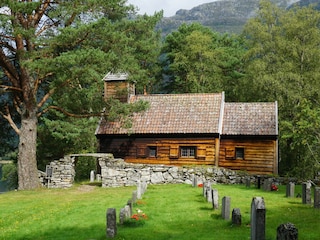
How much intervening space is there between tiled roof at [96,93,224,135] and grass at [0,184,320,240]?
30.0ft

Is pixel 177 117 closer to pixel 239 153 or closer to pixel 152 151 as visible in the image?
pixel 152 151

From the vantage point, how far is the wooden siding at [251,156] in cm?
3453

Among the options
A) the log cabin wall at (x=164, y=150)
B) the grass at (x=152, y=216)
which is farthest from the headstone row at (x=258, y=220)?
the log cabin wall at (x=164, y=150)

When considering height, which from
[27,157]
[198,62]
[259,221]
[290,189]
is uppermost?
[198,62]

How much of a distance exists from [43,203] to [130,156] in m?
13.3

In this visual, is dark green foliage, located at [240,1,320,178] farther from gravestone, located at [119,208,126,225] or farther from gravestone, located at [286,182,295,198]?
gravestone, located at [119,208,126,225]

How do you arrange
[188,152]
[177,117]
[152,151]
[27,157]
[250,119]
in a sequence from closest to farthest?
[27,157]
[188,152]
[152,151]
[250,119]
[177,117]

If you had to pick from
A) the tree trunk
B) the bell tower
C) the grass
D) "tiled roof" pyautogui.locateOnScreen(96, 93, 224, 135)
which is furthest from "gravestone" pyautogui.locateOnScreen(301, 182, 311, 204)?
the bell tower

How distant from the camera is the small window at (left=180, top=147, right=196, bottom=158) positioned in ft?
115

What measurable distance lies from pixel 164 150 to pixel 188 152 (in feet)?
6.82

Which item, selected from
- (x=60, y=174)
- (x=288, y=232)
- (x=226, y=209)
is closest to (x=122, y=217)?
(x=226, y=209)

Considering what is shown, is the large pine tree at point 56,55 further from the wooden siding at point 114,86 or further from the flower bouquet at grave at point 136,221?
the flower bouquet at grave at point 136,221

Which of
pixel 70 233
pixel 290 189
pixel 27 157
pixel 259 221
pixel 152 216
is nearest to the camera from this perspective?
pixel 259 221

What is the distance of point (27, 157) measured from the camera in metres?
30.3
